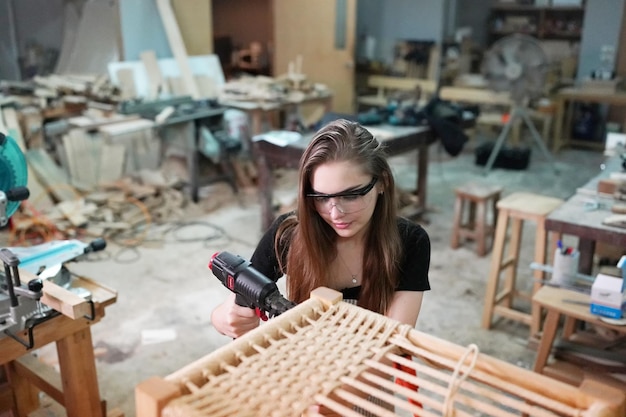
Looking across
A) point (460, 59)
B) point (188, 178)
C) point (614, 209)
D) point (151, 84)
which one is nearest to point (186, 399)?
point (614, 209)

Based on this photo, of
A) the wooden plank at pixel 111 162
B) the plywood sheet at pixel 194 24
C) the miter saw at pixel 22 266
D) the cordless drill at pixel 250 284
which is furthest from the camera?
the plywood sheet at pixel 194 24

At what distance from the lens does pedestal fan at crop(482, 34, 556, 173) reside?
5.26 metres

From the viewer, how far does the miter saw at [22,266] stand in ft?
4.98

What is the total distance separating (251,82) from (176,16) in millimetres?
1063

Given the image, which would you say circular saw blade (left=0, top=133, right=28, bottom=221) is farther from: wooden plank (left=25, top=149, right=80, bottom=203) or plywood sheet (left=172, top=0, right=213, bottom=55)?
plywood sheet (left=172, top=0, right=213, bottom=55)

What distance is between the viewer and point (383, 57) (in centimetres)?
794

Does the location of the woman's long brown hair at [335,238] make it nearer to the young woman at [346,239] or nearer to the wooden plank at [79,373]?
the young woman at [346,239]

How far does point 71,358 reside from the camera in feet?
5.98

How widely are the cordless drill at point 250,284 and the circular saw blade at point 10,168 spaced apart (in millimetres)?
863

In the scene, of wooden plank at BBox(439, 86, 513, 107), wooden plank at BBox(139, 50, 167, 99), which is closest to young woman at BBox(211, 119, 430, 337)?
wooden plank at BBox(139, 50, 167, 99)

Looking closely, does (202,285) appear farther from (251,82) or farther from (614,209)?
(251,82)

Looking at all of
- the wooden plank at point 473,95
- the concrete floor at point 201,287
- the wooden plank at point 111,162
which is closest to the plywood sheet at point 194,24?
the wooden plank at point 111,162

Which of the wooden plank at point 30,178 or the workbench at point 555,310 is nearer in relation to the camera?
the workbench at point 555,310

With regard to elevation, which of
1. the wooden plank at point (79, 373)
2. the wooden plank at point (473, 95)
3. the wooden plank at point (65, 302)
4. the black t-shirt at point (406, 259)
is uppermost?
the wooden plank at point (473, 95)
